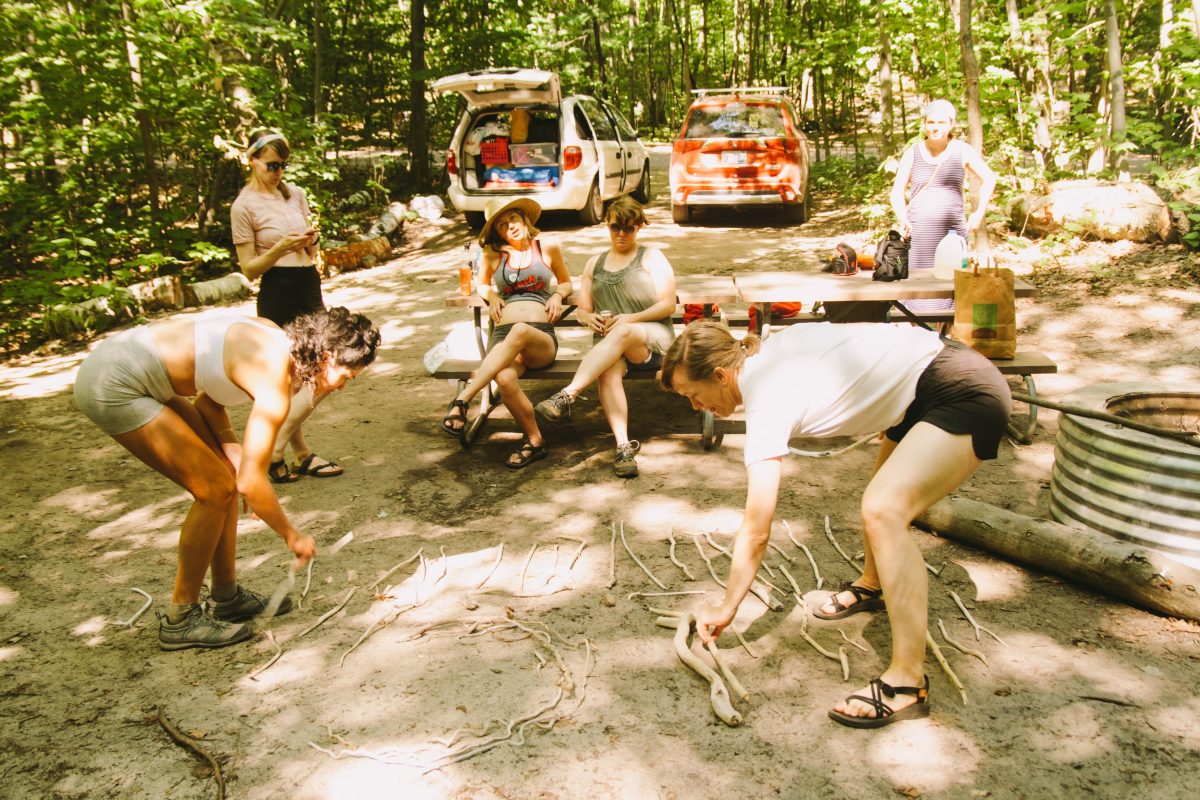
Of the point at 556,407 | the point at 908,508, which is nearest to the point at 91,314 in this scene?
the point at 556,407

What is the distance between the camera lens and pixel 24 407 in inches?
255

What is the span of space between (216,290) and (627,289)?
6.33 m

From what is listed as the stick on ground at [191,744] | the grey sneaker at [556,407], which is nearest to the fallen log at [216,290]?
the grey sneaker at [556,407]

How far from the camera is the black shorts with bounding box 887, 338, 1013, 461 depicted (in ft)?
8.52

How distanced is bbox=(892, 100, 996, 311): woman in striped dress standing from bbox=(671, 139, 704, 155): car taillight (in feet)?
19.3

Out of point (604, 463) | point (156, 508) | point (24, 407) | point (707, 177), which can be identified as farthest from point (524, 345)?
point (707, 177)

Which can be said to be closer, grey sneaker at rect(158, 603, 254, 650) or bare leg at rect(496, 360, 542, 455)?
grey sneaker at rect(158, 603, 254, 650)

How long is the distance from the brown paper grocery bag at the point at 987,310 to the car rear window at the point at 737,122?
7341mm

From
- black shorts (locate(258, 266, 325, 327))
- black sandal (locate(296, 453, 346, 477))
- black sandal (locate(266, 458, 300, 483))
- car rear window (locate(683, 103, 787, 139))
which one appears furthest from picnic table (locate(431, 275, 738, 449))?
car rear window (locate(683, 103, 787, 139))

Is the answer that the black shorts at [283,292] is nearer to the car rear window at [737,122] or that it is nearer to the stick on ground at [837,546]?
the stick on ground at [837,546]

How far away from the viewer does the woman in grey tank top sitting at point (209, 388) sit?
9.43ft

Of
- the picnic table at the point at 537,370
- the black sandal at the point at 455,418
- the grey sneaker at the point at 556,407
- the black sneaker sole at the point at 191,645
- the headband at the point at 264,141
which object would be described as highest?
the headband at the point at 264,141

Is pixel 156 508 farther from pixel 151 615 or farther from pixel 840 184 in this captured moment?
pixel 840 184

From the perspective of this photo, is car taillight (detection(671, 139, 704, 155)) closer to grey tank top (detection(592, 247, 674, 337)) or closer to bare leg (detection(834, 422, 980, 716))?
grey tank top (detection(592, 247, 674, 337))
